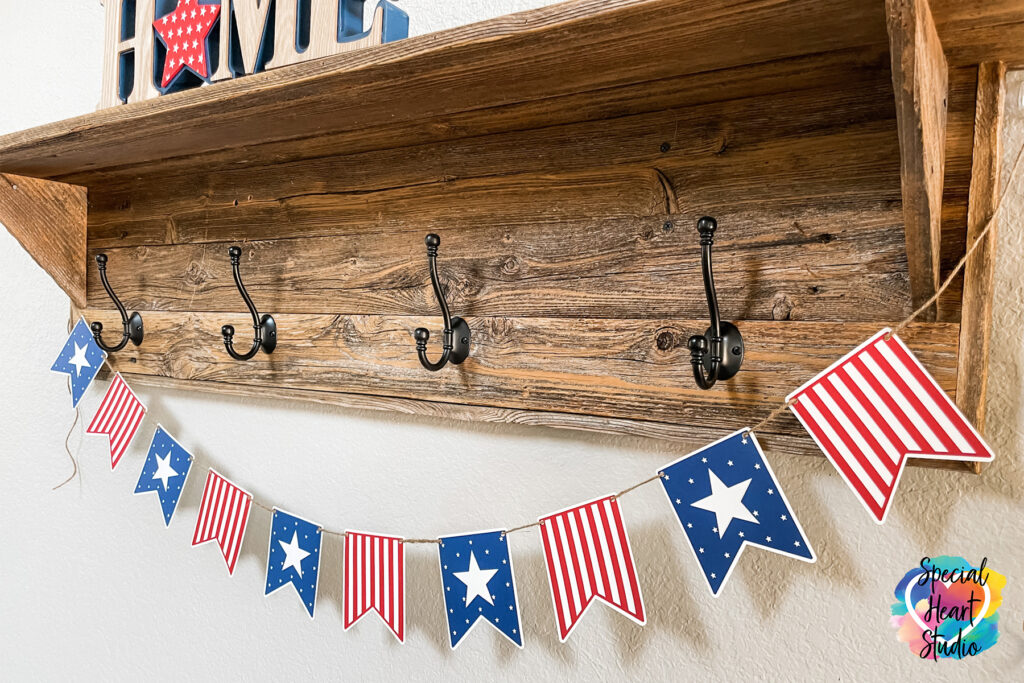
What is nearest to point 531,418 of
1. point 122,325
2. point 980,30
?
point 980,30

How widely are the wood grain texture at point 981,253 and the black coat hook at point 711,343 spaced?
191 millimetres

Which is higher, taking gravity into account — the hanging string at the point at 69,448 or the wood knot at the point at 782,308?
the wood knot at the point at 782,308

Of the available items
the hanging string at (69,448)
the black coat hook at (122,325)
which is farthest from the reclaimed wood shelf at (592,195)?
the hanging string at (69,448)

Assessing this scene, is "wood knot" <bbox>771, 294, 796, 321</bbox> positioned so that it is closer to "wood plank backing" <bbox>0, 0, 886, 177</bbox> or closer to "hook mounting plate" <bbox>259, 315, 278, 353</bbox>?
"wood plank backing" <bbox>0, 0, 886, 177</bbox>

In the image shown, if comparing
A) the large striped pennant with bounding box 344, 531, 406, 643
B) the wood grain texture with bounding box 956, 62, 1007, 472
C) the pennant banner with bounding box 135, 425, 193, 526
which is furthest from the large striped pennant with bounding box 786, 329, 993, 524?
the pennant banner with bounding box 135, 425, 193, 526

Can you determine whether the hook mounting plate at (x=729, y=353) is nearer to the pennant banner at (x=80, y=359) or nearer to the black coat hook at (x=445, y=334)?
the black coat hook at (x=445, y=334)

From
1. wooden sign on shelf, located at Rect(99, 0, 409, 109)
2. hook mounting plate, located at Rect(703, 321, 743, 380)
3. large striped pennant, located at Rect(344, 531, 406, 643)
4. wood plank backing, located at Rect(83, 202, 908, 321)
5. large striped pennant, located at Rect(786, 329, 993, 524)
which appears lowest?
large striped pennant, located at Rect(344, 531, 406, 643)

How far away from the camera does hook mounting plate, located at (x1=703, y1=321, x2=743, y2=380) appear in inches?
28.0

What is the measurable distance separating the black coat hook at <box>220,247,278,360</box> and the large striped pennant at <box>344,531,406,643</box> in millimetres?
295

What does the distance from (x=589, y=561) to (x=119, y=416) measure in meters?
0.81

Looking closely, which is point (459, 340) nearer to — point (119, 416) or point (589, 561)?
point (589, 561)

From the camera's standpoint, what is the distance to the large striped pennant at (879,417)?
0.61 meters

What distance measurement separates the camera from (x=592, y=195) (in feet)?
2.68

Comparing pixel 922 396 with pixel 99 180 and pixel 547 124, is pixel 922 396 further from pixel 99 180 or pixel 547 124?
pixel 99 180
